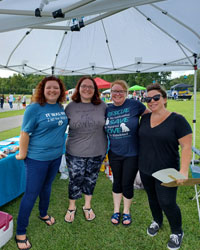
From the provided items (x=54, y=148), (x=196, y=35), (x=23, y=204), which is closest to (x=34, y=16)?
(x=54, y=148)

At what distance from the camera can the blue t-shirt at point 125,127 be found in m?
2.10

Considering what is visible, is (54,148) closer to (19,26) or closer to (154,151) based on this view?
(154,151)

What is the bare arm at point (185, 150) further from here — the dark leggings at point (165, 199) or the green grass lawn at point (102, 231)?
the green grass lawn at point (102, 231)

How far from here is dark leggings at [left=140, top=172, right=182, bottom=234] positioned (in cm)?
181

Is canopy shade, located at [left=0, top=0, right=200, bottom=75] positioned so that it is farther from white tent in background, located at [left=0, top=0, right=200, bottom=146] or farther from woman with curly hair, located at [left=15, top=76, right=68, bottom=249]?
woman with curly hair, located at [left=15, top=76, right=68, bottom=249]

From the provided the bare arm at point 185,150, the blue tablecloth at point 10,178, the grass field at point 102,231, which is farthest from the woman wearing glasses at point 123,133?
the blue tablecloth at point 10,178

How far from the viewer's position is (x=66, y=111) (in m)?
2.28

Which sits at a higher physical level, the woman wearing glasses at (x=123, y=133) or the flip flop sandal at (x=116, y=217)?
the woman wearing glasses at (x=123, y=133)

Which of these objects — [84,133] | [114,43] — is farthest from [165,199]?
[114,43]

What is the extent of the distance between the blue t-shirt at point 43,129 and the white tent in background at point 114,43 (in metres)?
0.80

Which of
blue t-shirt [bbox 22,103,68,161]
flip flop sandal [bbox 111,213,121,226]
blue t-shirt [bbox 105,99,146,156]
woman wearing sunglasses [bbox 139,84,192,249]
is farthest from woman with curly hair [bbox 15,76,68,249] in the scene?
flip flop sandal [bbox 111,213,121,226]

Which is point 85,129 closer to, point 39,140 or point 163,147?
point 39,140

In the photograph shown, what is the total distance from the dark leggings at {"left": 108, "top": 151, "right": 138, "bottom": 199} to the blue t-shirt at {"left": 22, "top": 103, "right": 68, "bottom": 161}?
0.72m

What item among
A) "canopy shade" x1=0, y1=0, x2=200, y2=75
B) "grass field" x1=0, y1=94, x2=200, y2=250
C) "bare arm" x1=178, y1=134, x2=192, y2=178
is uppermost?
"canopy shade" x1=0, y1=0, x2=200, y2=75
